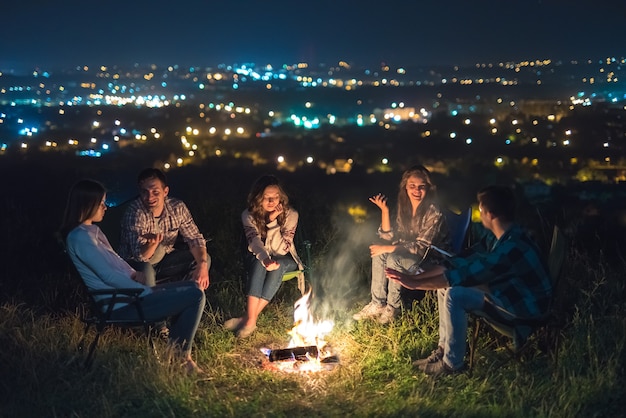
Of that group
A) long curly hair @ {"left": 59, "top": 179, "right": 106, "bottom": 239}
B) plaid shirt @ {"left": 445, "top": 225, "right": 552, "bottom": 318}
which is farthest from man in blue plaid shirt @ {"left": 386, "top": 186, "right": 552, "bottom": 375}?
long curly hair @ {"left": 59, "top": 179, "right": 106, "bottom": 239}

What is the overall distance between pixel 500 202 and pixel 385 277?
1639mm

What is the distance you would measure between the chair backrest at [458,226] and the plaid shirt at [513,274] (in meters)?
1.22

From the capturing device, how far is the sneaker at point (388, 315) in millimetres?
4954

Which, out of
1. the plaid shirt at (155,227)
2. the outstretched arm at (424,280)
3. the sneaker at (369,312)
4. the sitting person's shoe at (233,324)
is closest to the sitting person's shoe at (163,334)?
the sitting person's shoe at (233,324)

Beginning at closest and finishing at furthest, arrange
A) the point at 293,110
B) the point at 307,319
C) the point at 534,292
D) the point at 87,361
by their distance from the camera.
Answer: the point at 534,292
the point at 87,361
the point at 307,319
the point at 293,110

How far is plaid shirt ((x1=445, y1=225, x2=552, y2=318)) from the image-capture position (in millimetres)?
3600

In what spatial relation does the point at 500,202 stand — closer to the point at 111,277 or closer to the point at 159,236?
the point at 111,277

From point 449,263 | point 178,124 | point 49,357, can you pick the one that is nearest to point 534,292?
point 449,263

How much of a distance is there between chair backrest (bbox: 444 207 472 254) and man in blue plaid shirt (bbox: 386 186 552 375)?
3.16ft

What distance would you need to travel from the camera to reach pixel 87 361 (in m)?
3.95

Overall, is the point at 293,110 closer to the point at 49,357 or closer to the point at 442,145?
the point at 442,145

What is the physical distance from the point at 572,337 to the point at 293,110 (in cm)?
6666

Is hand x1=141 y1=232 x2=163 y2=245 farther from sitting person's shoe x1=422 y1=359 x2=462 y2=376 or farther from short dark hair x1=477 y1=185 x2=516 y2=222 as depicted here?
short dark hair x1=477 y1=185 x2=516 y2=222

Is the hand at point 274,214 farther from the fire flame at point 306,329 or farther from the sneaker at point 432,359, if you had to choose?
the sneaker at point 432,359
